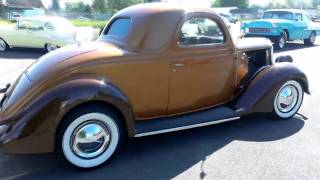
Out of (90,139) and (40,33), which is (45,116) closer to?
(90,139)

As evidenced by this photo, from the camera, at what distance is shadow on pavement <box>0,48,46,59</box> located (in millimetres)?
13351

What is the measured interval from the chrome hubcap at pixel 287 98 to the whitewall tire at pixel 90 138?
9.08ft

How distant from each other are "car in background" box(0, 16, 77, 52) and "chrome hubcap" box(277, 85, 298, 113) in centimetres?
947

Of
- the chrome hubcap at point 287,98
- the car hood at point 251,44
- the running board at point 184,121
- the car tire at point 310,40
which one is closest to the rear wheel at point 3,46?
the car hood at point 251,44

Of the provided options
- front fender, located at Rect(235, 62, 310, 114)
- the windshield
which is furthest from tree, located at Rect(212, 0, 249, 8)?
front fender, located at Rect(235, 62, 310, 114)

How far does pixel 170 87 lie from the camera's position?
4949 millimetres

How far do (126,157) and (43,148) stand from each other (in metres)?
1.05

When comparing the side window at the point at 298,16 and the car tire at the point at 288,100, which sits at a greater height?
the side window at the point at 298,16

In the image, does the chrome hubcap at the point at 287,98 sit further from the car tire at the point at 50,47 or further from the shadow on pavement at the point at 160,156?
the car tire at the point at 50,47

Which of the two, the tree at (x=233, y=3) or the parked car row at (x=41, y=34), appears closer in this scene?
the parked car row at (x=41, y=34)

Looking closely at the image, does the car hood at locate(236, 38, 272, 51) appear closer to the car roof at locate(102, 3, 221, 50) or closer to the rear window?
the car roof at locate(102, 3, 221, 50)

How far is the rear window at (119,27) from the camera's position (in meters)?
5.23

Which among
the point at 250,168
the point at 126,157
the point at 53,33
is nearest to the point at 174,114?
the point at 126,157

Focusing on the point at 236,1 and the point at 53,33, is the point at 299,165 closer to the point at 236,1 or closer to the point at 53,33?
the point at 53,33
